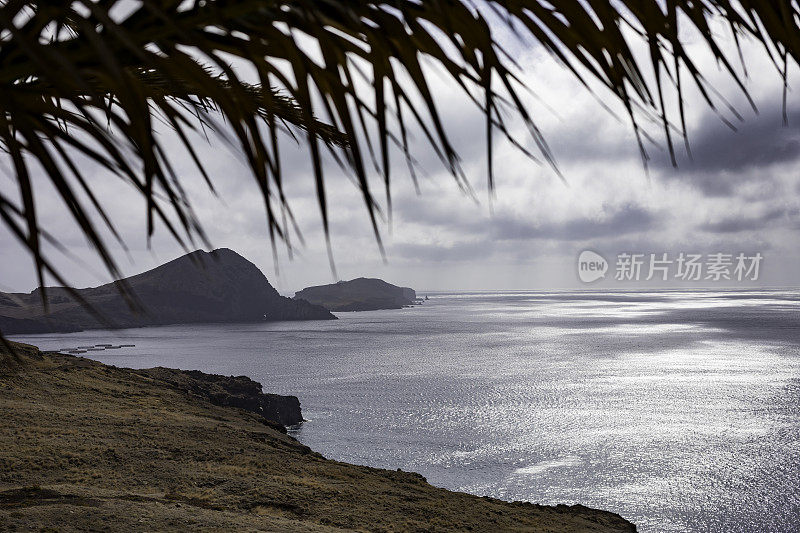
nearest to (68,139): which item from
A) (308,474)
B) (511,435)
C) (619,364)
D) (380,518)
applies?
(380,518)

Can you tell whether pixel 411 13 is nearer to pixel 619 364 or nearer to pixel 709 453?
pixel 709 453

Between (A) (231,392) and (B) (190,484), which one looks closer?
(B) (190,484)

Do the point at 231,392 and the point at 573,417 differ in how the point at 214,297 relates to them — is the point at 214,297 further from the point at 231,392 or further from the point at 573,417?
the point at 231,392

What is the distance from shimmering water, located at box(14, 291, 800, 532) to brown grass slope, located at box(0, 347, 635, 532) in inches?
538

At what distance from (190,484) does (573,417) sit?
3454 centimetres

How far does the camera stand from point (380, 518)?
1101cm

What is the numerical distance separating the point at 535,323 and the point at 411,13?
457 feet

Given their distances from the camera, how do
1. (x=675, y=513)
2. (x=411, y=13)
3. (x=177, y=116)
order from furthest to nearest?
1. (x=675, y=513)
2. (x=177, y=116)
3. (x=411, y=13)

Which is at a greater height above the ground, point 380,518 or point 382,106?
point 382,106

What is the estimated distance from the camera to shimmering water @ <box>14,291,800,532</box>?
1041 inches

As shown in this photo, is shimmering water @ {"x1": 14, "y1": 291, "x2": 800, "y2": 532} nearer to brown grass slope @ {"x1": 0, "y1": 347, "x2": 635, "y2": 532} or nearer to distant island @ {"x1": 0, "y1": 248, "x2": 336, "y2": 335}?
brown grass slope @ {"x1": 0, "y1": 347, "x2": 635, "y2": 532}

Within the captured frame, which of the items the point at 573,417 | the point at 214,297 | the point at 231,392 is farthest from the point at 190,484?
the point at 214,297

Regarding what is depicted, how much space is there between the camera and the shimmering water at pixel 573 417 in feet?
86.7

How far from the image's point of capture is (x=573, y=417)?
40.8m
